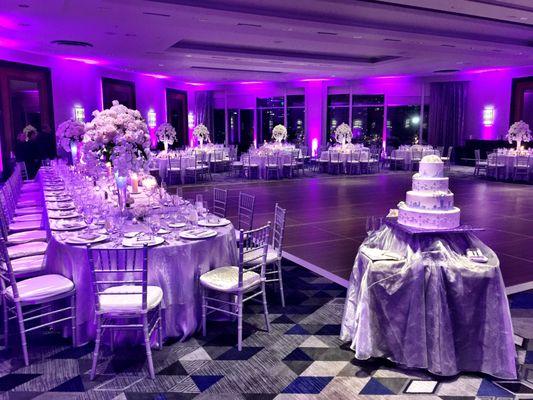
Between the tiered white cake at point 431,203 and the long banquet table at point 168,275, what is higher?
the tiered white cake at point 431,203

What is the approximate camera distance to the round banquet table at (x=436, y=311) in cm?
296

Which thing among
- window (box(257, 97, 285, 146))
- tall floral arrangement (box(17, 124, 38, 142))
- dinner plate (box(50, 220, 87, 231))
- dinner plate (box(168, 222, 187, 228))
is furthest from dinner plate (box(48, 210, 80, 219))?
window (box(257, 97, 285, 146))

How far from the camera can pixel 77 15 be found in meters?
7.88

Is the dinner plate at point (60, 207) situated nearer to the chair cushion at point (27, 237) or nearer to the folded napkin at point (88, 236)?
the chair cushion at point (27, 237)

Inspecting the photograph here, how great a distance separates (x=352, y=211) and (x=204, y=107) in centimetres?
1403

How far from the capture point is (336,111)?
66.7 ft

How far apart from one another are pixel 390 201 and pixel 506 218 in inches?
90.2

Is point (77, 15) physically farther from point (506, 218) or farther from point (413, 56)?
point (413, 56)

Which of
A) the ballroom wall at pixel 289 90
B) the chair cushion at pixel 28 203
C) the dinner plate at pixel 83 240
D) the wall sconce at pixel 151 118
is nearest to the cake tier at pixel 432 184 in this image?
the dinner plate at pixel 83 240

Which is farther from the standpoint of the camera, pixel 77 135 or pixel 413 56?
pixel 413 56

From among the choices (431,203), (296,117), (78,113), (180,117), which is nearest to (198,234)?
(431,203)

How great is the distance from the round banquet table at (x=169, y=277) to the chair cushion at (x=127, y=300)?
171 mm

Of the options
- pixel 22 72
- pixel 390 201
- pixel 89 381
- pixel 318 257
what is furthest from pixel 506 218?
pixel 22 72

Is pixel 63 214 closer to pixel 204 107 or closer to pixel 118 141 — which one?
pixel 118 141
